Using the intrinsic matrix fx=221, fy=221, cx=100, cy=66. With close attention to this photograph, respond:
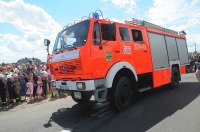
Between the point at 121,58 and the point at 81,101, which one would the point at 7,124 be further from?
the point at 121,58

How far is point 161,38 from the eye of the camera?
9414mm

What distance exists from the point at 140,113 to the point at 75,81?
2.12 m

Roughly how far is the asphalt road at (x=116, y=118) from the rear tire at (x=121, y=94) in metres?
0.22

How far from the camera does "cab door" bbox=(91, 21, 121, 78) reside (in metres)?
5.99

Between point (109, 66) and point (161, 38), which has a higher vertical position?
point (161, 38)

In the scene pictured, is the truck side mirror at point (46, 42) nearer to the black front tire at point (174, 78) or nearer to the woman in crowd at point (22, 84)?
the woman in crowd at point (22, 84)

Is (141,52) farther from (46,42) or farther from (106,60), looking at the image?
(46,42)

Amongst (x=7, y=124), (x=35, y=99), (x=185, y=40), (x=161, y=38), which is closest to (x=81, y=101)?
(x=7, y=124)

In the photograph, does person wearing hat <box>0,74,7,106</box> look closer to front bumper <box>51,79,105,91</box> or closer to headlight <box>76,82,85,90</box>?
front bumper <box>51,79,105,91</box>

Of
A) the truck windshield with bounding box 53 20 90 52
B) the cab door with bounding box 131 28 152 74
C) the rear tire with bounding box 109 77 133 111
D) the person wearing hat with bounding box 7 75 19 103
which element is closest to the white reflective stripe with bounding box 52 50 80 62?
the truck windshield with bounding box 53 20 90 52

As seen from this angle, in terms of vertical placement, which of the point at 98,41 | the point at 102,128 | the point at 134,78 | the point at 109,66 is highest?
the point at 98,41

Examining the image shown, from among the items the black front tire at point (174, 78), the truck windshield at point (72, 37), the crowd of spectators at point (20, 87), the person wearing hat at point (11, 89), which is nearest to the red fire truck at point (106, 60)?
the truck windshield at point (72, 37)

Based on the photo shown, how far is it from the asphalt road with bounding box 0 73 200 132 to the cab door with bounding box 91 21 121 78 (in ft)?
4.37

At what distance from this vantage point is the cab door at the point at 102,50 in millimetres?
5992
